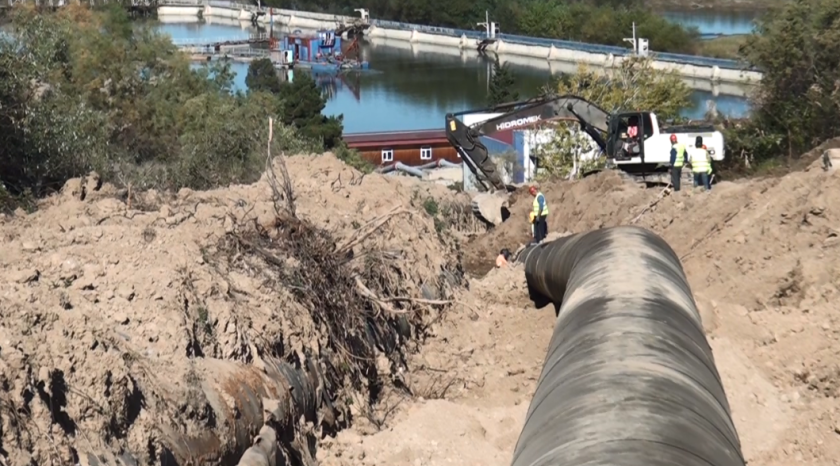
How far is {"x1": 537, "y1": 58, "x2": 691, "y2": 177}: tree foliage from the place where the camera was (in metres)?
33.9

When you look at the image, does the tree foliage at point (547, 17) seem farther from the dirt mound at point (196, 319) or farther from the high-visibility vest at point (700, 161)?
the dirt mound at point (196, 319)

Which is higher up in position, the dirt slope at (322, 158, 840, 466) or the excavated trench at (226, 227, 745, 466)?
the excavated trench at (226, 227, 745, 466)

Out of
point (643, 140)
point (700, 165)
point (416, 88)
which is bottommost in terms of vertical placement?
point (700, 165)

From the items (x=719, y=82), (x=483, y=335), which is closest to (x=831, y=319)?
(x=483, y=335)

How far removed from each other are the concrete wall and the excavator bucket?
3147 cm

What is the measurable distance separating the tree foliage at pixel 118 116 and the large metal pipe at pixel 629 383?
9.33 m

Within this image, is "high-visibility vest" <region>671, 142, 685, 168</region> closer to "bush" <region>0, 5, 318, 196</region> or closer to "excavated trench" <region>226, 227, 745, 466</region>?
"bush" <region>0, 5, 318, 196</region>

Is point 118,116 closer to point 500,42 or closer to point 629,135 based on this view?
point 629,135

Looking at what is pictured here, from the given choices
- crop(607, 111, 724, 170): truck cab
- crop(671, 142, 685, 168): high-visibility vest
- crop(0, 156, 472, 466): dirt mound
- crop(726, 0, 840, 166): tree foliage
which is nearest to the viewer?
crop(0, 156, 472, 466): dirt mound

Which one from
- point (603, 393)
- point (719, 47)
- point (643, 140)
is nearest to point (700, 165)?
point (643, 140)

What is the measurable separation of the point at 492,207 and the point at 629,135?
3918 mm

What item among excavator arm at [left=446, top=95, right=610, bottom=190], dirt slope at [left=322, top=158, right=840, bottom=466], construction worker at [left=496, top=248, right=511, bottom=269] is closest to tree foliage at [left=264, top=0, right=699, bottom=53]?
excavator arm at [left=446, top=95, right=610, bottom=190]

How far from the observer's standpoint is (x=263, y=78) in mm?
68562

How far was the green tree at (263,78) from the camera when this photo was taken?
64225 mm
